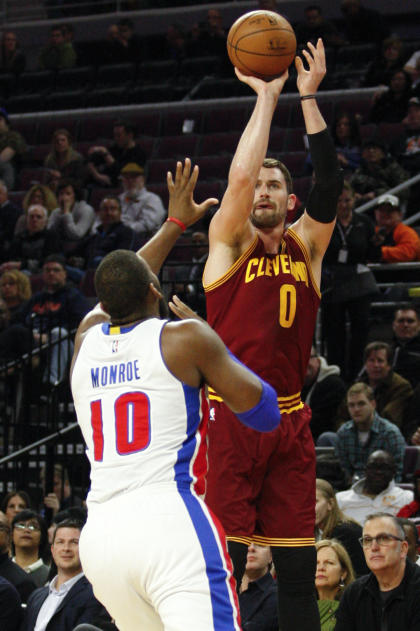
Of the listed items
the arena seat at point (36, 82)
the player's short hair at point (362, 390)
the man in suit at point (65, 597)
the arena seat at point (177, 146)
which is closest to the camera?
the man in suit at point (65, 597)

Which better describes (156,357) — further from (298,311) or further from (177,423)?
(298,311)

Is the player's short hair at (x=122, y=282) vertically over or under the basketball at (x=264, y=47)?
under

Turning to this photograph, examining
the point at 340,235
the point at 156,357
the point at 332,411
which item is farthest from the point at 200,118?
the point at 156,357

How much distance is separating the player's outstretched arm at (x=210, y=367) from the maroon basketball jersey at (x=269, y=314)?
892 millimetres

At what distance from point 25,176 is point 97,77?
3.47m

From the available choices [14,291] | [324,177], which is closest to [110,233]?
[14,291]

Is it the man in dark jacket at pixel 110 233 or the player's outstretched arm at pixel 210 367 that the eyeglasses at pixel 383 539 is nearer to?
the player's outstretched arm at pixel 210 367

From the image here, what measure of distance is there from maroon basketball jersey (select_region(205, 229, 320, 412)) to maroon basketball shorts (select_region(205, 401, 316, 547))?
0.66 ft

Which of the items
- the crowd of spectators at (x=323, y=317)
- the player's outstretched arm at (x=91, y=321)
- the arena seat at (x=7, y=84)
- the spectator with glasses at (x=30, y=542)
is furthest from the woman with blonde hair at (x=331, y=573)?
the arena seat at (x=7, y=84)

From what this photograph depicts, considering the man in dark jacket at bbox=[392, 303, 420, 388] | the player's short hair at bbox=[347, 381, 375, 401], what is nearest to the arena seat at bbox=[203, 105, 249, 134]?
the man in dark jacket at bbox=[392, 303, 420, 388]

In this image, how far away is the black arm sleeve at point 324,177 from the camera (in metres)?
5.27

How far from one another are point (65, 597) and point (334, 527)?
74.8 inches

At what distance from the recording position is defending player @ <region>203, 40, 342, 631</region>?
16.2 feet

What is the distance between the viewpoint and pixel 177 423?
4.12 m
